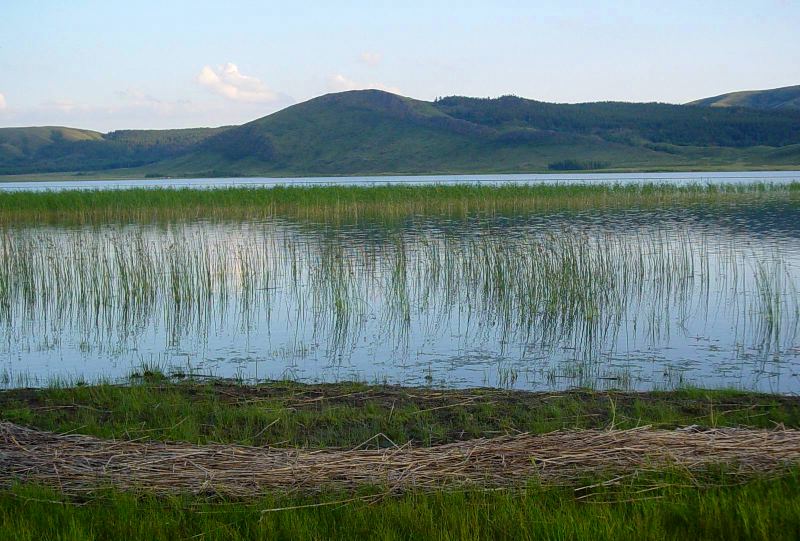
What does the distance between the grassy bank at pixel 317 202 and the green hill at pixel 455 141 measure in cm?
7335

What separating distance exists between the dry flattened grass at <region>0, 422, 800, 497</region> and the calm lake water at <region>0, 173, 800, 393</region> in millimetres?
3701

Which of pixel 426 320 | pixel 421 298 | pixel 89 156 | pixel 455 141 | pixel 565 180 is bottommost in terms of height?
pixel 426 320

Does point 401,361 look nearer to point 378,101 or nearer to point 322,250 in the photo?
point 322,250

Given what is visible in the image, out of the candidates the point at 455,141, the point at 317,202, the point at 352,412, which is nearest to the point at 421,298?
the point at 352,412

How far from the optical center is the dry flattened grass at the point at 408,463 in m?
5.41

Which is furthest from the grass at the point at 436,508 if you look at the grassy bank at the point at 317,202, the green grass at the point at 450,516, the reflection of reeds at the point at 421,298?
the grassy bank at the point at 317,202

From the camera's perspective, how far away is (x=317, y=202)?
3656 cm

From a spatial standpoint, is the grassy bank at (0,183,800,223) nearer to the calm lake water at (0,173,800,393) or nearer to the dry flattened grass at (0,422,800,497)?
the calm lake water at (0,173,800,393)

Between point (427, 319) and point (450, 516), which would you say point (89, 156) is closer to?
point (427, 319)

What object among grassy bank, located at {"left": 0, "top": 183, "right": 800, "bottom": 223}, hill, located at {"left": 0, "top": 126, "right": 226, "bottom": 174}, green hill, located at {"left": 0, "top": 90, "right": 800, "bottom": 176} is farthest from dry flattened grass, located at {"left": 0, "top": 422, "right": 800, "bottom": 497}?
hill, located at {"left": 0, "top": 126, "right": 226, "bottom": 174}

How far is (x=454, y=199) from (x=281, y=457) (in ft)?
104

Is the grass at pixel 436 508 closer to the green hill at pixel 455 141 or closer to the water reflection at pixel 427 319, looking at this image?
the water reflection at pixel 427 319

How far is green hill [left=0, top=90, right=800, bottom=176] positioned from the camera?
421 feet

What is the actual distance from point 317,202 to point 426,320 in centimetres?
2345
